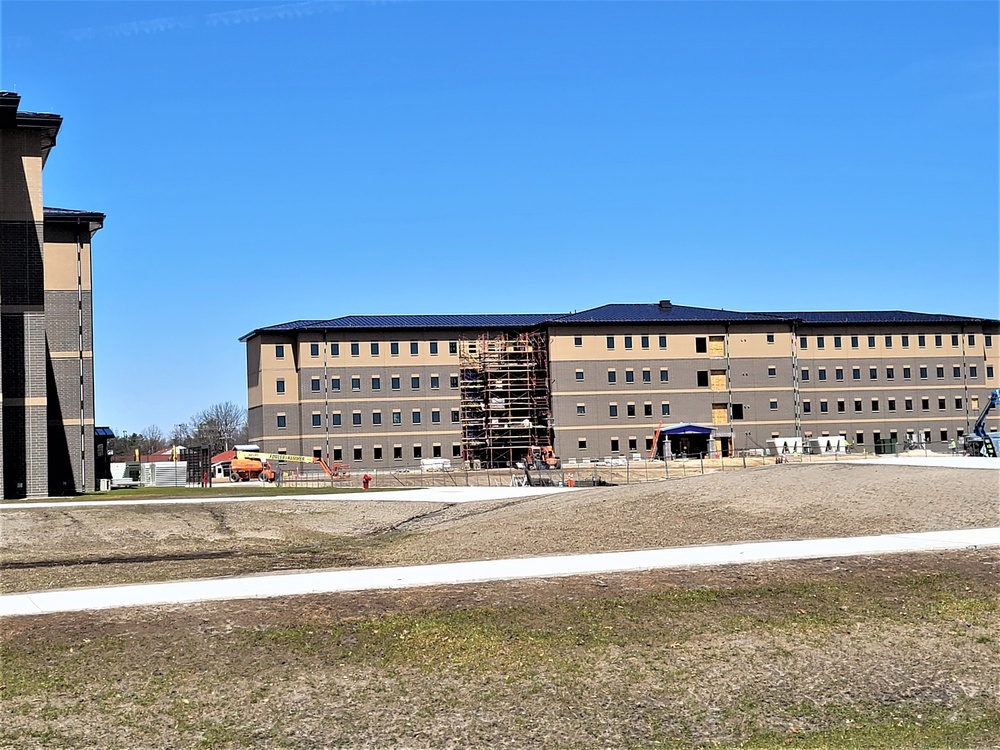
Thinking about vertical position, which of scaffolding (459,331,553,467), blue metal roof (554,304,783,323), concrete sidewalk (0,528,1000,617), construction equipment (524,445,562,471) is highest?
blue metal roof (554,304,783,323)

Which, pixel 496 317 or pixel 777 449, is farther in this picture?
pixel 496 317

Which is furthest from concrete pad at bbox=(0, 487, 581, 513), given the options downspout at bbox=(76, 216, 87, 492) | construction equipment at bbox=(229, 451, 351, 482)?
construction equipment at bbox=(229, 451, 351, 482)

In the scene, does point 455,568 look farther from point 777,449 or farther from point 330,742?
point 777,449

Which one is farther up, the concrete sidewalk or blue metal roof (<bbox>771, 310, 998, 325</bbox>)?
blue metal roof (<bbox>771, 310, 998, 325</bbox>)

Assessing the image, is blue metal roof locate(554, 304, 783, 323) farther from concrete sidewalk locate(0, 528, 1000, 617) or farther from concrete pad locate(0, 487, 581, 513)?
concrete sidewalk locate(0, 528, 1000, 617)

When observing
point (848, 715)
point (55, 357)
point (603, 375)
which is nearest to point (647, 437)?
point (603, 375)

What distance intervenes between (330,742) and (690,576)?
7713 mm

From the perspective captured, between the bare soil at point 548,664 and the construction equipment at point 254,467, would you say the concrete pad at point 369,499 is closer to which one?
the bare soil at point 548,664

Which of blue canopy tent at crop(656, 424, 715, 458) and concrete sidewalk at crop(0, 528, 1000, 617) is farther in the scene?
blue canopy tent at crop(656, 424, 715, 458)

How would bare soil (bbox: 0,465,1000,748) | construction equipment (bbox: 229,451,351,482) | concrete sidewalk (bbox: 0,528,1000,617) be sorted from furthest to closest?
construction equipment (bbox: 229,451,351,482) → concrete sidewalk (bbox: 0,528,1000,617) → bare soil (bbox: 0,465,1000,748)

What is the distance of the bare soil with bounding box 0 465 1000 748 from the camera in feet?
37.7

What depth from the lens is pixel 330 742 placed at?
11102mm

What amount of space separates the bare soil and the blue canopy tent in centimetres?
7713

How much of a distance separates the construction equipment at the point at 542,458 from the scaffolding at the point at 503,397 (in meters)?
1.46
